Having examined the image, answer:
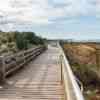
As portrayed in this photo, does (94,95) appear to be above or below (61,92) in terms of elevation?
below

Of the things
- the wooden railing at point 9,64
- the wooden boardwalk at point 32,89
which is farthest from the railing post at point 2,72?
the wooden boardwalk at point 32,89

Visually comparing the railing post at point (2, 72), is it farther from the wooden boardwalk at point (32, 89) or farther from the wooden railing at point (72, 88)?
the wooden railing at point (72, 88)

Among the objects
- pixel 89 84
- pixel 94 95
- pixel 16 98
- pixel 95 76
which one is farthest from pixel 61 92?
pixel 95 76

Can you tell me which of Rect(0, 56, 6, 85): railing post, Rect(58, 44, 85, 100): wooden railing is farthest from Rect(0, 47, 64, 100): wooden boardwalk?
Rect(58, 44, 85, 100): wooden railing

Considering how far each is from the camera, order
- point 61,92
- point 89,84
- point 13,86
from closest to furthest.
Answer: point 61,92 < point 13,86 < point 89,84

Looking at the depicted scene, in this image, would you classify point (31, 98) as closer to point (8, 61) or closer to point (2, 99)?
point (2, 99)

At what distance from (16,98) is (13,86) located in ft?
5.59

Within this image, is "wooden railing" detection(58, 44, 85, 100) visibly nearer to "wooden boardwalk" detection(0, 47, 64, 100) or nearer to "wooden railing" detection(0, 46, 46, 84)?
"wooden boardwalk" detection(0, 47, 64, 100)

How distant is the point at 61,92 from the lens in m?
9.42

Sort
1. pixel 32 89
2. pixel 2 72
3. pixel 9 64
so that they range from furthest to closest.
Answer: pixel 9 64 < pixel 2 72 < pixel 32 89

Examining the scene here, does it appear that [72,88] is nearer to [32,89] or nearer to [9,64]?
[32,89]

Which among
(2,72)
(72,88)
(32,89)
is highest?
(72,88)

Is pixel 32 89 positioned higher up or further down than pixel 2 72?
further down

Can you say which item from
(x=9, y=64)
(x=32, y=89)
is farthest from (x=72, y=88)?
(x=9, y=64)
